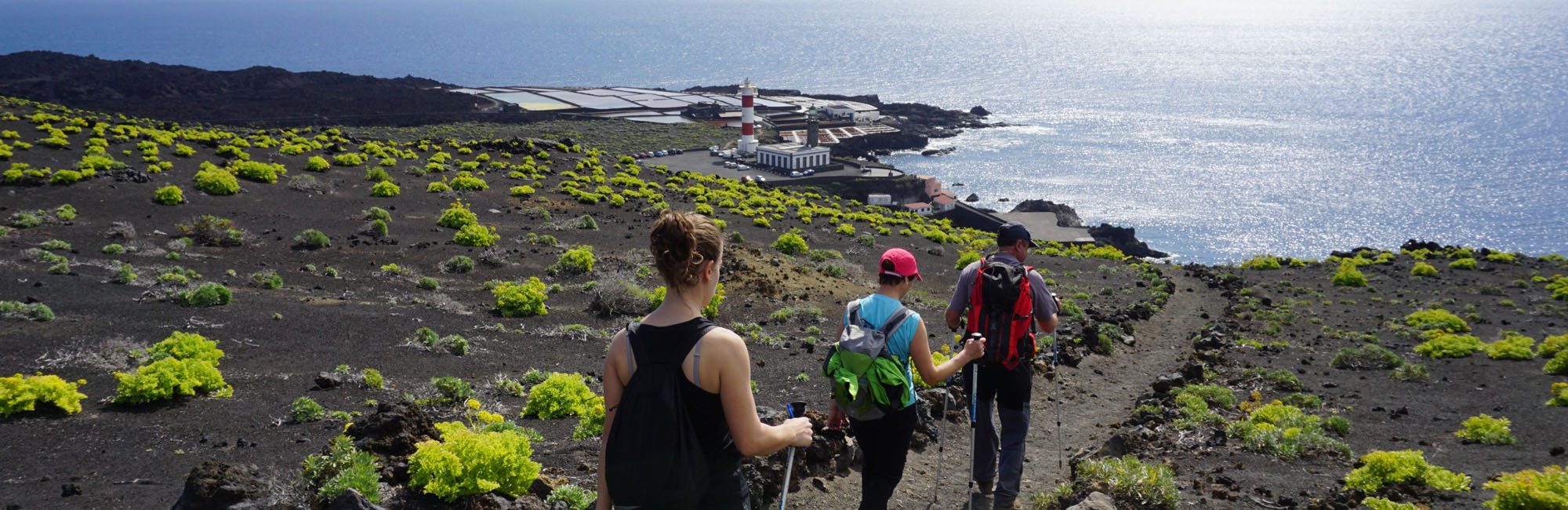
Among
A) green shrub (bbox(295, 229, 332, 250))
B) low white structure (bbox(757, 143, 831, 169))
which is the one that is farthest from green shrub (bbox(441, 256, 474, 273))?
low white structure (bbox(757, 143, 831, 169))

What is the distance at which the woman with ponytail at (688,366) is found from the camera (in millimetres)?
2934

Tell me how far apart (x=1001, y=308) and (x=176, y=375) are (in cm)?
695

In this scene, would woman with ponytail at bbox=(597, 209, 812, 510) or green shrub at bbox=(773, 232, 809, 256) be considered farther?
green shrub at bbox=(773, 232, 809, 256)

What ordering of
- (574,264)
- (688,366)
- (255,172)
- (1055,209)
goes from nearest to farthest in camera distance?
(688,366), (574,264), (255,172), (1055,209)

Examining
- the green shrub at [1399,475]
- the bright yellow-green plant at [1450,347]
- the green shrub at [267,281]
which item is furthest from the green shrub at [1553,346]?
the green shrub at [267,281]

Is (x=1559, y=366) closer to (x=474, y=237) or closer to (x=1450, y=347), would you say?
(x=1450, y=347)

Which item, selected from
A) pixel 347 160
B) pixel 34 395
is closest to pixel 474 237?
pixel 34 395

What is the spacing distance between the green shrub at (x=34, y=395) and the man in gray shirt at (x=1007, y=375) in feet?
22.9

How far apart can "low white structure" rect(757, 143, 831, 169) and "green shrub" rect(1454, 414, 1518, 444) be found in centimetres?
6287

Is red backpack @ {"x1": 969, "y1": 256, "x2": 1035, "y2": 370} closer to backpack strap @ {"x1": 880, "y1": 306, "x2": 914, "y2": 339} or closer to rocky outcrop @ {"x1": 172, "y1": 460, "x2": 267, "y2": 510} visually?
backpack strap @ {"x1": 880, "y1": 306, "x2": 914, "y2": 339}

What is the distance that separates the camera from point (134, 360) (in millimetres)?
8867

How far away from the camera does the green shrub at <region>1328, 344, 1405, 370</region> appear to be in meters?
13.0

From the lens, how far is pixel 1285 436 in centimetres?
829

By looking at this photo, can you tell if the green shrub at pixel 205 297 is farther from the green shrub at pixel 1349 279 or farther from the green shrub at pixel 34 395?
the green shrub at pixel 1349 279
